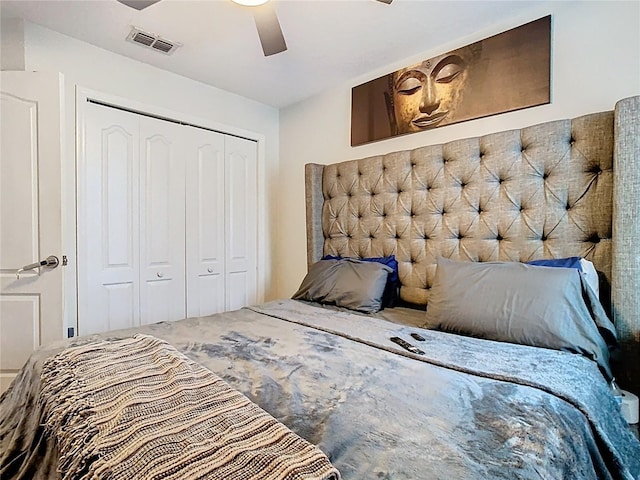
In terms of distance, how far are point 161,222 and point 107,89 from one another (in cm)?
92

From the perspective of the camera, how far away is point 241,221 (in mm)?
3025

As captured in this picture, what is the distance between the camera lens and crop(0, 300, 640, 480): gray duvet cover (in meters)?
0.64

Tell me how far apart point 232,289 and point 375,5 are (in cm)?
227

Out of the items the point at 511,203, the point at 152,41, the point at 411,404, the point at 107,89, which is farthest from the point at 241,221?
the point at 411,404

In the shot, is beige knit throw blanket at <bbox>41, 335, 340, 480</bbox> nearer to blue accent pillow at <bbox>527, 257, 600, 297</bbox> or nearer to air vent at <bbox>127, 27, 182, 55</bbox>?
blue accent pillow at <bbox>527, 257, 600, 297</bbox>

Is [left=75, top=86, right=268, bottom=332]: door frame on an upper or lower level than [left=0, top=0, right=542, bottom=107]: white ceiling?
lower

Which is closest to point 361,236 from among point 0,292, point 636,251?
point 636,251

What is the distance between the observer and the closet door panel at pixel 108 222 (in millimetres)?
2176

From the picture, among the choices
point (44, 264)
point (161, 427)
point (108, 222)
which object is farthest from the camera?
point (108, 222)

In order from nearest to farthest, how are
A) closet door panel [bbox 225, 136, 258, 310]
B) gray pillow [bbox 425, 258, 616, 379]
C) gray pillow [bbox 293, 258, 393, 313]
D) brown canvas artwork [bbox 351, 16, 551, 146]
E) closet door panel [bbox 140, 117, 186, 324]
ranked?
gray pillow [bbox 425, 258, 616, 379] < brown canvas artwork [bbox 351, 16, 551, 146] < gray pillow [bbox 293, 258, 393, 313] < closet door panel [bbox 140, 117, 186, 324] < closet door panel [bbox 225, 136, 258, 310]

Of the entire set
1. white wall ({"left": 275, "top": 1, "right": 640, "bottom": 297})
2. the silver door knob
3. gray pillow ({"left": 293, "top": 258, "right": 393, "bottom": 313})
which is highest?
white wall ({"left": 275, "top": 1, "right": 640, "bottom": 297})

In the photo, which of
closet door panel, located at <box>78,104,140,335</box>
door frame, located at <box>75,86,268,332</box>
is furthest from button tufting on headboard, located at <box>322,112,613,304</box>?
closet door panel, located at <box>78,104,140,335</box>

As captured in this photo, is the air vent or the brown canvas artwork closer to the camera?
the brown canvas artwork

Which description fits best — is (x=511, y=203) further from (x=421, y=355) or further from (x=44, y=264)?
(x=44, y=264)
